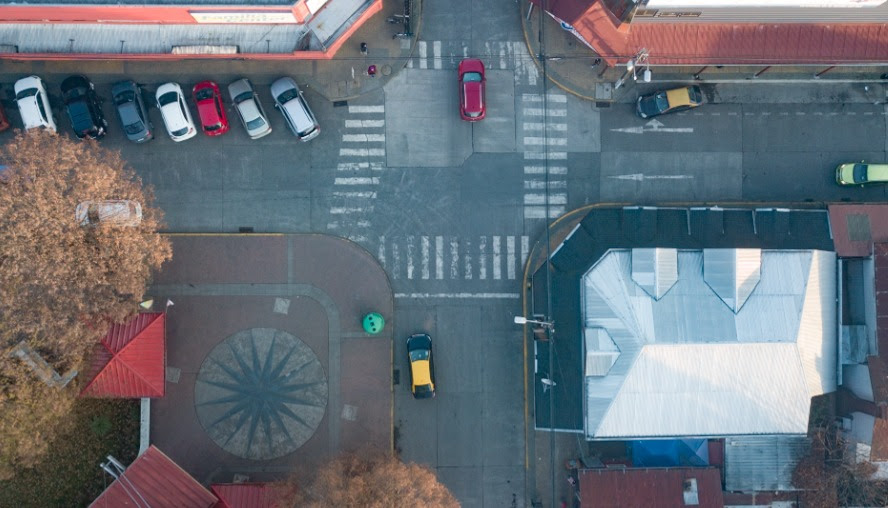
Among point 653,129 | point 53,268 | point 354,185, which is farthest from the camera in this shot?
point 653,129

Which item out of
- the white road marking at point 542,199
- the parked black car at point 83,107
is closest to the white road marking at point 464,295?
the white road marking at point 542,199

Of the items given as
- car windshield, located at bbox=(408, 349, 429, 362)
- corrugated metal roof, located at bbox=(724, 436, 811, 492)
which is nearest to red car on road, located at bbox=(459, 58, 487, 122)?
car windshield, located at bbox=(408, 349, 429, 362)

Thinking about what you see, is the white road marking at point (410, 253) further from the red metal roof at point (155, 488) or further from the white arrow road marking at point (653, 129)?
the red metal roof at point (155, 488)

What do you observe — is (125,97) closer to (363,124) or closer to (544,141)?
(363,124)

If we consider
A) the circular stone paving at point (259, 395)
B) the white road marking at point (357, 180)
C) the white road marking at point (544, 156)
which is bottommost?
the circular stone paving at point (259, 395)

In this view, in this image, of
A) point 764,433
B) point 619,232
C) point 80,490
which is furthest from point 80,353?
point 764,433

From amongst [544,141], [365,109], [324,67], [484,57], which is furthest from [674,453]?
[324,67]
